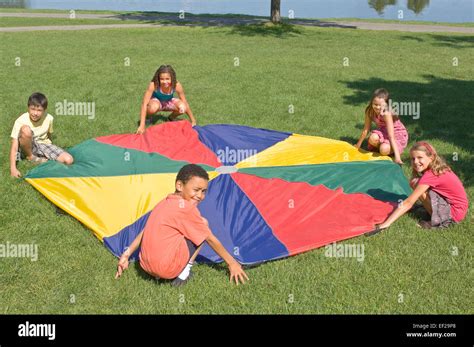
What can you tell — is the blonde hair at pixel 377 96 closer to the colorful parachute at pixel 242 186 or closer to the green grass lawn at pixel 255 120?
the colorful parachute at pixel 242 186

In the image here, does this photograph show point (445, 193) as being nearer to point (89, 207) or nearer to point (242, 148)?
point (242, 148)

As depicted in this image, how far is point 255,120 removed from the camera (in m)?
7.87

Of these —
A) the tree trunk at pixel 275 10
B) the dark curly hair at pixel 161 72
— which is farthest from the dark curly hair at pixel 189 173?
the tree trunk at pixel 275 10

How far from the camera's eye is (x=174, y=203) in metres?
3.55

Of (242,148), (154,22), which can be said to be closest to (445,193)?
(242,148)

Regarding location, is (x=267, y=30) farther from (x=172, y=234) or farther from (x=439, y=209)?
(x=172, y=234)

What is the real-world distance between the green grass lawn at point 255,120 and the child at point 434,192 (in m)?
0.14

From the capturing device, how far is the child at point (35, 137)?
560 cm

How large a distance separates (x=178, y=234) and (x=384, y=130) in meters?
3.66

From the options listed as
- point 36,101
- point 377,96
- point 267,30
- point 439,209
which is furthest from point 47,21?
point 439,209

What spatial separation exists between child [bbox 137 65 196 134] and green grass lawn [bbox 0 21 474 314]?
0.49m

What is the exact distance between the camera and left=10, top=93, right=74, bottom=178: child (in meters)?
5.60

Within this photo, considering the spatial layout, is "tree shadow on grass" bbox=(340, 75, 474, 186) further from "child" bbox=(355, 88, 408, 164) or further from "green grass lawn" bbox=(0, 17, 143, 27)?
"green grass lawn" bbox=(0, 17, 143, 27)

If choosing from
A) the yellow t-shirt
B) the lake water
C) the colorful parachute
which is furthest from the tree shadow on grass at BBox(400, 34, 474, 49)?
the yellow t-shirt
